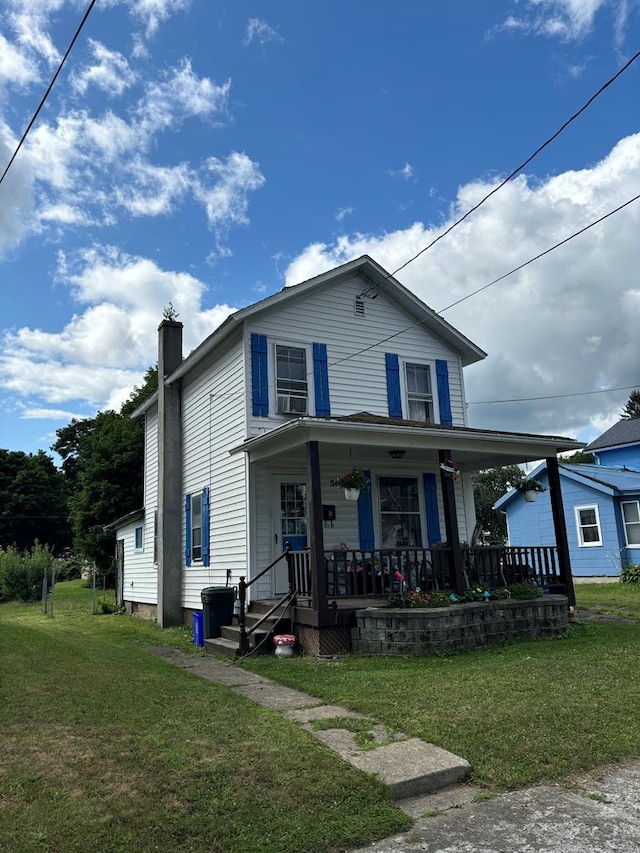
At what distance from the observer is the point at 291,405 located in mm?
12109

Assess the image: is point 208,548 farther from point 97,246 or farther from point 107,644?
point 97,246

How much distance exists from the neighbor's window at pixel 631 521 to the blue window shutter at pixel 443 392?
10.3 metres

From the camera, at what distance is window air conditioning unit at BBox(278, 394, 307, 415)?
39.3ft

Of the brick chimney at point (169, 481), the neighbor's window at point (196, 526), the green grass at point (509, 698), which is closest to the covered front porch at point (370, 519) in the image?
the green grass at point (509, 698)

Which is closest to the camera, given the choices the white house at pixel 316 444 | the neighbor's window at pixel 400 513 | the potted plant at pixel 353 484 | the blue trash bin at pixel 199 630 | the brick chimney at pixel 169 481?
the potted plant at pixel 353 484

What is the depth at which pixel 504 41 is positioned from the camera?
898cm

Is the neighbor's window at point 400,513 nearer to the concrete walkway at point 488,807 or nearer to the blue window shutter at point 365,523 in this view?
the blue window shutter at point 365,523

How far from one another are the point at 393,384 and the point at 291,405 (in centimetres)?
265

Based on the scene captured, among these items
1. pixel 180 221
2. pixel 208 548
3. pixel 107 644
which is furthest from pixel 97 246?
pixel 107 644

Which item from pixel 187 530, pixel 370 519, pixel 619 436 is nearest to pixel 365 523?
pixel 370 519

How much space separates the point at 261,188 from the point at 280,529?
712 centimetres

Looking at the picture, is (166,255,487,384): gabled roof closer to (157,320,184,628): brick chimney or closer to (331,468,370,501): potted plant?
(157,320,184,628): brick chimney

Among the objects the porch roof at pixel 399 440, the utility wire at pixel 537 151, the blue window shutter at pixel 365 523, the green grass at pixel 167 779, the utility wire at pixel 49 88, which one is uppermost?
the utility wire at pixel 49 88

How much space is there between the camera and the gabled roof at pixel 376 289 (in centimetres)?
1216
